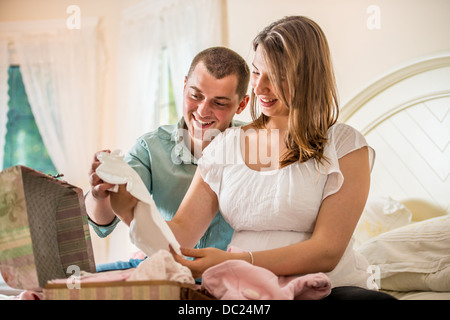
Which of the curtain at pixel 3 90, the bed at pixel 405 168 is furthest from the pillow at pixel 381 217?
the curtain at pixel 3 90

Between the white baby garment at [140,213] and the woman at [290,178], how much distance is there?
0.06 meters

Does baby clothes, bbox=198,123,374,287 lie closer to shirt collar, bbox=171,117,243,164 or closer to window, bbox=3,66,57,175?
shirt collar, bbox=171,117,243,164

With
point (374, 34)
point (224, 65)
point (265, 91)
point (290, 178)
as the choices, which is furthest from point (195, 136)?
point (374, 34)

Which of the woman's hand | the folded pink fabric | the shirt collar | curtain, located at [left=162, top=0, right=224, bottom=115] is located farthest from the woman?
curtain, located at [left=162, top=0, right=224, bottom=115]

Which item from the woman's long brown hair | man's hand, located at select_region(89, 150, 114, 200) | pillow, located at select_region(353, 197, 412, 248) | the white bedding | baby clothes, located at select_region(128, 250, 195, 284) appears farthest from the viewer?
pillow, located at select_region(353, 197, 412, 248)

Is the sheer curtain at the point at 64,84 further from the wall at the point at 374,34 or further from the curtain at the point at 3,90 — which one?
the wall at the point at 374,34

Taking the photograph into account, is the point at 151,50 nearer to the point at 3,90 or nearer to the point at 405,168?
the point at 3,90

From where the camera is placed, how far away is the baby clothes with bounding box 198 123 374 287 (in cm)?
117

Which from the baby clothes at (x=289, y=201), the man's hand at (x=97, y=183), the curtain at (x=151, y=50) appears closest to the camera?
the man's hand at (x=97, y=183)

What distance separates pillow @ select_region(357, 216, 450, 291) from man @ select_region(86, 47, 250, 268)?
0.54 m

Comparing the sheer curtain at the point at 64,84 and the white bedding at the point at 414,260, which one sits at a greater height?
the sheer curtain at the point at 64,84

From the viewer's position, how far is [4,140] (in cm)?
413

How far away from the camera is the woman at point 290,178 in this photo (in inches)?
44.2
